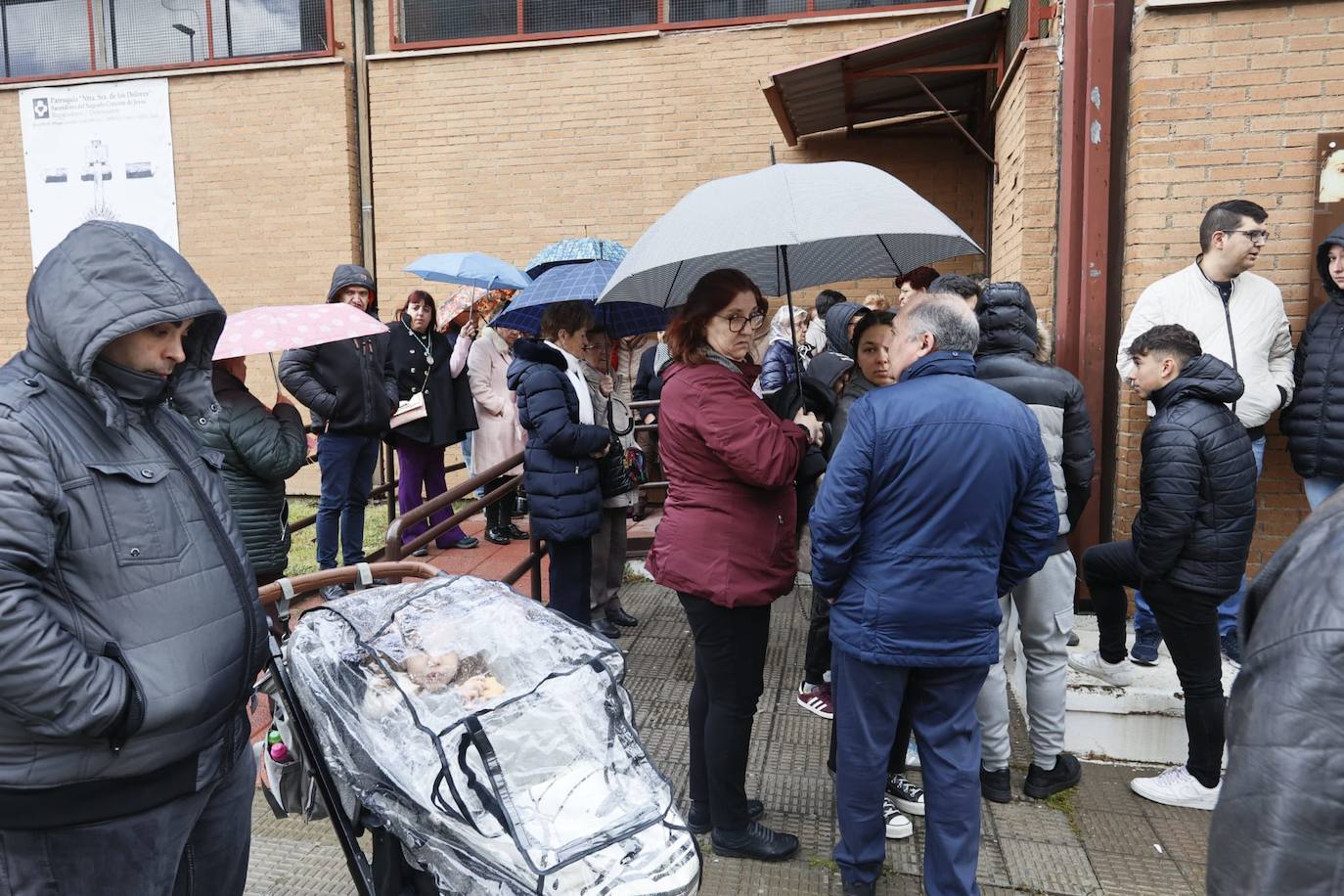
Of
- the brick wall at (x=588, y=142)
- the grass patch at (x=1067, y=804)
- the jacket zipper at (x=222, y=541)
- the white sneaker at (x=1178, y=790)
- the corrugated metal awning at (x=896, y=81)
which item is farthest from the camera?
the brick wall at (x=588, y=142)

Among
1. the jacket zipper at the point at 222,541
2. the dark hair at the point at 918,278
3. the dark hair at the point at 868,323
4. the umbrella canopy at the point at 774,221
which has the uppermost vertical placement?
the umbrella canopy at the point at 774,221

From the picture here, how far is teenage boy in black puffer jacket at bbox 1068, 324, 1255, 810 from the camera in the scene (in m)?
3.05

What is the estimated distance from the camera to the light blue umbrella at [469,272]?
22.7 feet

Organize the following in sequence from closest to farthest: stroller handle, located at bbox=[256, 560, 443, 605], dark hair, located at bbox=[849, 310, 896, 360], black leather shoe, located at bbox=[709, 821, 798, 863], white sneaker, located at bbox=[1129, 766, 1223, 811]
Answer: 1. stroller handle, located at bbox=[256, 560, 443, 605]
2. black leather shoe, located at bbox=[709, 821, 798, 863]
3. white sneaker, located at bbox=[1129, 766, 1223, 811]
4. dark hair, located at bbox=[849, 310, 896, 360]

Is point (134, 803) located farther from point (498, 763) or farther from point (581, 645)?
point (581, 645)

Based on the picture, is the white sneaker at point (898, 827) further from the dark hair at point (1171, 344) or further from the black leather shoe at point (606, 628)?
the black leather shoe at point (606, 628)

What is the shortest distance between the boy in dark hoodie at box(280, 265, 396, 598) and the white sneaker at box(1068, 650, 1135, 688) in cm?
405

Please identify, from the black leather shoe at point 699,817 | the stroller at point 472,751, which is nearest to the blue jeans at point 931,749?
the black leather shoe at point 699,817

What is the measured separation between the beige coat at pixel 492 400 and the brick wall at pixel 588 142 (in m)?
2.67

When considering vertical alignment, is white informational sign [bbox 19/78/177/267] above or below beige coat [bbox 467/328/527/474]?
above

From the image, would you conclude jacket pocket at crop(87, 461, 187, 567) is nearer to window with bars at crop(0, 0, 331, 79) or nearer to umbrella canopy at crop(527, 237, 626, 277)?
umbrella canopy at crop(527, 237, 626, 277)

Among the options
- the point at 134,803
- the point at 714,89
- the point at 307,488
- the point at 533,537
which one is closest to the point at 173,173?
the point at 307,488

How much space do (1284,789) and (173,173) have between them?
435 inches

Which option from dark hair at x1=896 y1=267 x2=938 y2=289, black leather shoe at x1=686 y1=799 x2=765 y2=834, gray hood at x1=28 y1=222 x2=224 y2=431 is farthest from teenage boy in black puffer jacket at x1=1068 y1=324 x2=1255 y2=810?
gray hood at x1=28 y1=222 x2=224 y2=431
